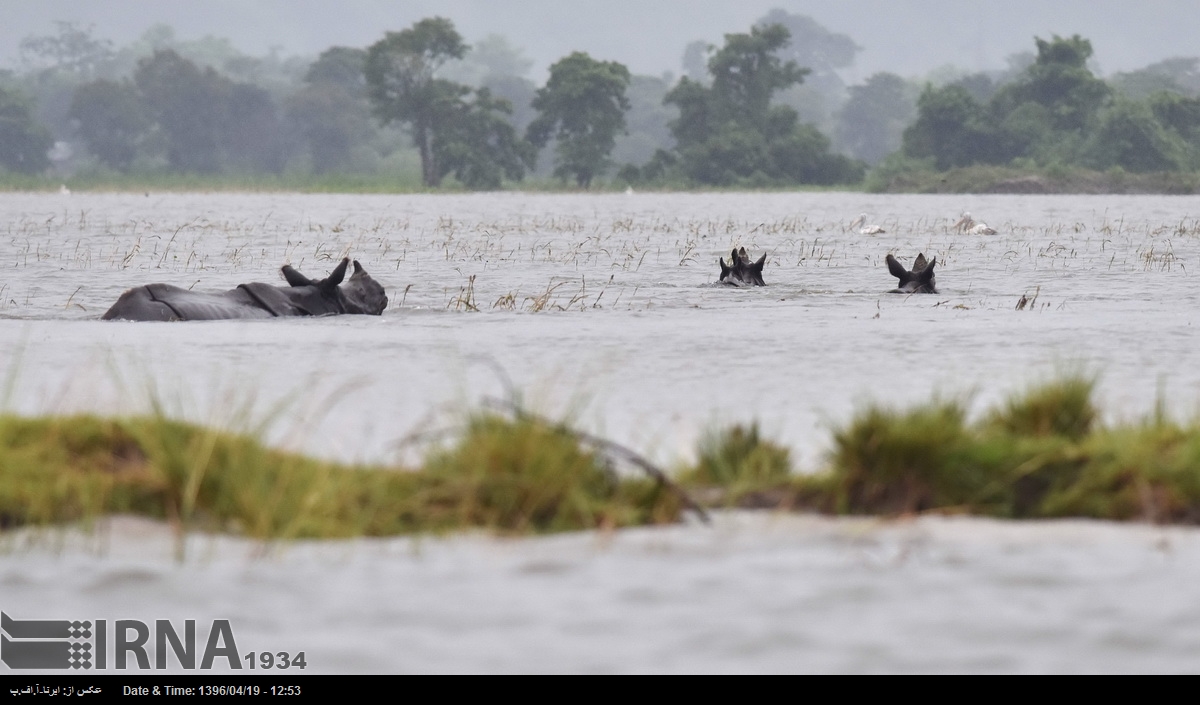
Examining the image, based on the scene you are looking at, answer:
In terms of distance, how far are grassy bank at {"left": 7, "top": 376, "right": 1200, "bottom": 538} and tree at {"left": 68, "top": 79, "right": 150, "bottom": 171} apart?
106 m

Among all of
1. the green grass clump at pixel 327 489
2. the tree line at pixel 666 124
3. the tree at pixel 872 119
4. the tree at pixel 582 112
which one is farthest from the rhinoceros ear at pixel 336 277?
the tree at pixel 872 119

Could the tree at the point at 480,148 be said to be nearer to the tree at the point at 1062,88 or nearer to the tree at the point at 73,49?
the tree at the point at 1062,88

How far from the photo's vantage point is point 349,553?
543 centimetres

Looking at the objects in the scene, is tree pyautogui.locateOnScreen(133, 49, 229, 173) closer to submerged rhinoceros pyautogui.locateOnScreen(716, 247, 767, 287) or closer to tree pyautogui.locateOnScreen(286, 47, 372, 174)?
tree pyautogui.locateOnScreen(286, 47, 372, 174)

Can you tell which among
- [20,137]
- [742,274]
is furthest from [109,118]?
[742,274]

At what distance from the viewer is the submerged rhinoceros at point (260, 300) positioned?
14430 mm

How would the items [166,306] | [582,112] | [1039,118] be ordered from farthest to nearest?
[582,112]
[1039,118]
[166,306]

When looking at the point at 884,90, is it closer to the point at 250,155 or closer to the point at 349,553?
the point at 250,155

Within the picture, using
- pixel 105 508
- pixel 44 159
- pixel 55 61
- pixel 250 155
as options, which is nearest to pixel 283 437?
pixel 105 508

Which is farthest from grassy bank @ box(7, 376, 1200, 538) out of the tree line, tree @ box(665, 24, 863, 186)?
tree @ box(665, 24, 863, 186)

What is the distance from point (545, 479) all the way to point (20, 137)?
10268 cm

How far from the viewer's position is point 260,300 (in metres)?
15.1

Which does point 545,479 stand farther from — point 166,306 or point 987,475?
point 166,306

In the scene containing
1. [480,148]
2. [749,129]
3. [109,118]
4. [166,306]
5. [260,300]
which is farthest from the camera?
[109,118]
